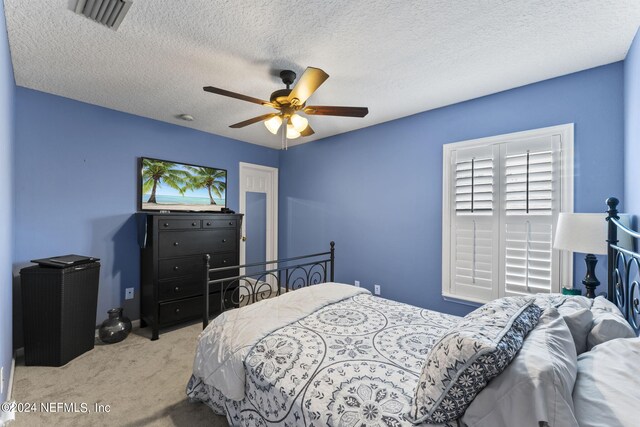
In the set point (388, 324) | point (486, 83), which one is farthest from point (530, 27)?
point (388, 324)

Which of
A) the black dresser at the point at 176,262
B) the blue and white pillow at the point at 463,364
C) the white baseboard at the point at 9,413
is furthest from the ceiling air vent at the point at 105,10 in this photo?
the blue and white pillow at the point at 463,364

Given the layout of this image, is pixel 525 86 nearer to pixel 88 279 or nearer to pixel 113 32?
pixel 113 32

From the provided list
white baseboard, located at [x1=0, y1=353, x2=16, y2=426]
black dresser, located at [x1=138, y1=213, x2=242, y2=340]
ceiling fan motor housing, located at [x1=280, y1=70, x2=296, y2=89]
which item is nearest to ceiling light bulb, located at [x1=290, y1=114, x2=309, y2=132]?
ceiling fan motor housing, located at [x1=280, y1=70, x2=296, y2=89]

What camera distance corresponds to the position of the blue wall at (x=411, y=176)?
224 cm

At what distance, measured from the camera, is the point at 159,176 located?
354 centimetres

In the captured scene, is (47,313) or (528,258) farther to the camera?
(528,258)

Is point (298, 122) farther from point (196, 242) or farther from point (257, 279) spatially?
point (257, 279)

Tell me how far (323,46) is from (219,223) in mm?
2492

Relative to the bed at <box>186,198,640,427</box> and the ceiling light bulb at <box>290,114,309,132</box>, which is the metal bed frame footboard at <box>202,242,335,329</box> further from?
the ceiling light bulb at <box>290,114,309,132</box>

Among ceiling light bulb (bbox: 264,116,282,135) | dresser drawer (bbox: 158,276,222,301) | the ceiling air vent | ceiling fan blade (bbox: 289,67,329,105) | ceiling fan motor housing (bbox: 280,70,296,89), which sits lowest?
dresser drawer (bbox: 158,276,222,301)

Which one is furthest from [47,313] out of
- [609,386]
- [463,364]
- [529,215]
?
[529,215]

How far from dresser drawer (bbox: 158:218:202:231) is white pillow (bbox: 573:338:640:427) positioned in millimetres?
3438

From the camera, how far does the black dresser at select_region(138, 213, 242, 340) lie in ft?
10.2

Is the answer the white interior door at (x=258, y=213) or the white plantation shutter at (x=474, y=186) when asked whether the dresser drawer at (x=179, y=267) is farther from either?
the white plantation shutter at (x=474, y=186)
